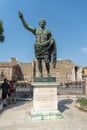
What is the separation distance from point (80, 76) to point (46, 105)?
52706 millimetres

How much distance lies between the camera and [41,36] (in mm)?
9148

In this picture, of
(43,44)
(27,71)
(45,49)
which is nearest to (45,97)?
(45,49)

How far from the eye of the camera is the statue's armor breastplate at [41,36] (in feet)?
30.0

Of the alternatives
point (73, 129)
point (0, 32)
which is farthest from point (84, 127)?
point (0, 32)

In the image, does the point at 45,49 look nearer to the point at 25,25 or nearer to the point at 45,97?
the point at 25,25

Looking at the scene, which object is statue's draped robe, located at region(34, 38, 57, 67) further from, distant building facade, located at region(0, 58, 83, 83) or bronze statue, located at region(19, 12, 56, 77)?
distant building facade, located at region(0, 58, 83, 83)

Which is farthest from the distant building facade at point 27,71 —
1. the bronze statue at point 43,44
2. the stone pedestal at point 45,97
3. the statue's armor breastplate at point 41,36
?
the stone pedestal at point 45,97

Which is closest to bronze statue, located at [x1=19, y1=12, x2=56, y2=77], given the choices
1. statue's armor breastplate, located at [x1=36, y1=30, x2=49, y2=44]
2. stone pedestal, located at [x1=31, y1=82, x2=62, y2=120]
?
statue's armor breastplate, located at [x1=36, y1=30, x2=49, y2=44]

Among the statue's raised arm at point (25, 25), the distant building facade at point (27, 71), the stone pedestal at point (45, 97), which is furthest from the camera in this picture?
the distant building facade at point (27, 71)

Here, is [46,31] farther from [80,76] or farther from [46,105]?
[80,76]

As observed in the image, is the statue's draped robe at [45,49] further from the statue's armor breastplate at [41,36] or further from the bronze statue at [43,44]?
the statue's armor breastplate at [41,36]

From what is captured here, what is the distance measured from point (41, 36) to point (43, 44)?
38 centimetres

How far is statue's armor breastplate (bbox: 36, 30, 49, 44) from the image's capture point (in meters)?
9.13

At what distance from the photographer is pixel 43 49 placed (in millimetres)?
9078
